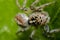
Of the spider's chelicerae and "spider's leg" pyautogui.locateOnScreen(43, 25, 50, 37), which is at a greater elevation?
the spider's chelicerae

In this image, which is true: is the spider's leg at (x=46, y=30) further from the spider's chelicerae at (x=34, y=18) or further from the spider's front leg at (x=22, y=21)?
the spider's front leg at (x=22, y=21)

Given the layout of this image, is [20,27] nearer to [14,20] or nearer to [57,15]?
[14,20]

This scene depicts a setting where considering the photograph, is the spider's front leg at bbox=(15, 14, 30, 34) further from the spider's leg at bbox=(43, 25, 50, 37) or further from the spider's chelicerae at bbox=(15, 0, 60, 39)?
the spider's leg at bbox=(43, 25, 50, 37)

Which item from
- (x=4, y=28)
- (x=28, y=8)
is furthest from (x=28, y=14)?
(x=4, y=28)

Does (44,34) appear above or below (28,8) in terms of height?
below

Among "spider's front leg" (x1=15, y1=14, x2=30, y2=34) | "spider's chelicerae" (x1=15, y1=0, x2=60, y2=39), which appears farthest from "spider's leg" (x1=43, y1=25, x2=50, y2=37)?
"spider's front leg" (x1=15, y1=14, x2=30, y2=34)

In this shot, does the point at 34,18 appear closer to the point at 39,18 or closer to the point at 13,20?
the point at 39,18
